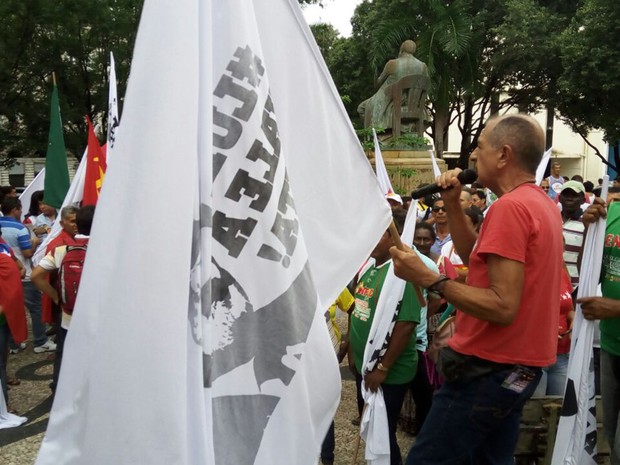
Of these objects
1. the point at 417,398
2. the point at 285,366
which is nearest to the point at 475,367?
the point at 285,366

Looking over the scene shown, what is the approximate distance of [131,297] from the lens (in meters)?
1.52

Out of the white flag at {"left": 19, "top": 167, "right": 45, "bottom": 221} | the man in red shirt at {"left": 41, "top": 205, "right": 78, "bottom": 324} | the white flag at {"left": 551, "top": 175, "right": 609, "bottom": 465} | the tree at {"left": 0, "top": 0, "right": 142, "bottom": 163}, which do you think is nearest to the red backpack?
the man in red shirt at {"left": 41, "top": 205, "right": 78, "bottom": 324}

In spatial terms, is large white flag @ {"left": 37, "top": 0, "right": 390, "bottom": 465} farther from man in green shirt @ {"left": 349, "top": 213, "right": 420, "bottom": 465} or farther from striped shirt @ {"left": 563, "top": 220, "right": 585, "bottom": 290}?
striped shirt @ {"left": 563, "top": 220, "right": 585, "bottom": 290}

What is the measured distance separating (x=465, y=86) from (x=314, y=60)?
23.1 m

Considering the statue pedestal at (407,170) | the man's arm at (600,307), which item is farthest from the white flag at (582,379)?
the statue pedestal at (407,170)

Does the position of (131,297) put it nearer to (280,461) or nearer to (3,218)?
(280,461)

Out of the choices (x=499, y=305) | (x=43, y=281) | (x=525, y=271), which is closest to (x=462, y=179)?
(x=525, y=271)

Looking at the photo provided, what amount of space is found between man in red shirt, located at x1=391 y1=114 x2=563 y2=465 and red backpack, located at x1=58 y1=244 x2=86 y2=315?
9.03 feet

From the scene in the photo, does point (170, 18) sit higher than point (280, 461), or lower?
higher

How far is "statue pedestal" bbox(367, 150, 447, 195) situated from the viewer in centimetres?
1220

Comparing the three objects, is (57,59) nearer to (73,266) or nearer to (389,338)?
(73,266)

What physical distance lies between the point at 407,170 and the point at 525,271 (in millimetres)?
10265

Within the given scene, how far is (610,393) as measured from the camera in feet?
10.6

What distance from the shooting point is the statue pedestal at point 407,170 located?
12.2 meters
